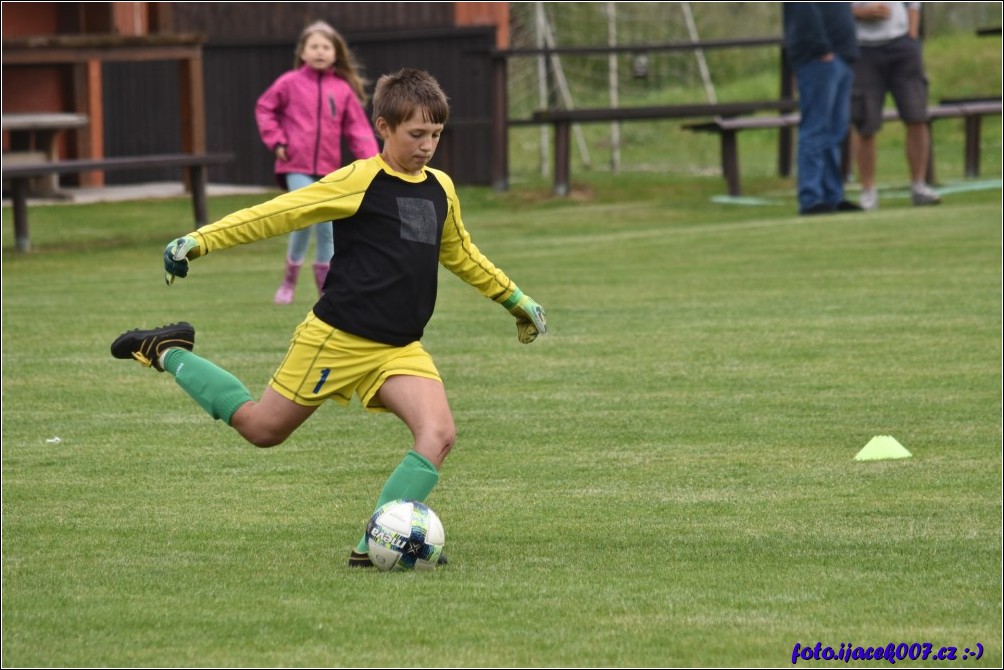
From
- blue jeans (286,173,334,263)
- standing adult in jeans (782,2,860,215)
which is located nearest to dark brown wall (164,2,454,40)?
standing adult in jeans (782,2,860,215)

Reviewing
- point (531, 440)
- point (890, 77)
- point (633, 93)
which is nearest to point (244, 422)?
point (531, 440)

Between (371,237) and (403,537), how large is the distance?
3.15ft

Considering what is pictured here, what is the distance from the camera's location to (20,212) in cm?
1542

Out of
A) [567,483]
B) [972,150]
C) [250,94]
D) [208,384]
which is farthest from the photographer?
[250,94]

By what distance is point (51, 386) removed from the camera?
8.81 m

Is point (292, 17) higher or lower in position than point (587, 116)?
higher

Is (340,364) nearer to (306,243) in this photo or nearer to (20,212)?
(306,243)

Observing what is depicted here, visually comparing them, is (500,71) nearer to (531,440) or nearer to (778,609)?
(531,440)

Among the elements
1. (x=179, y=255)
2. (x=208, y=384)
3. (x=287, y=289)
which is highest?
(x=179, y=255)

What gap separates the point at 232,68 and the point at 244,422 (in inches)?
660

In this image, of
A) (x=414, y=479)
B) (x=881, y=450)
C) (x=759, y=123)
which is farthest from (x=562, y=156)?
(x=414, y=479)

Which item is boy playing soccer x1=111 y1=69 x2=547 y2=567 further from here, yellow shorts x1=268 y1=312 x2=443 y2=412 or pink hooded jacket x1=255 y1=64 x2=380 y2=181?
pink hooded jacket x1=255 y1=64 x2=380 y2=181

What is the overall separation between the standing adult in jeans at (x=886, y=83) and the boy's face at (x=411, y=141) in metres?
11.1

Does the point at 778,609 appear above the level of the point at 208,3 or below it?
below
